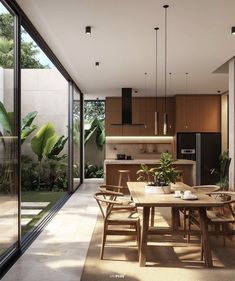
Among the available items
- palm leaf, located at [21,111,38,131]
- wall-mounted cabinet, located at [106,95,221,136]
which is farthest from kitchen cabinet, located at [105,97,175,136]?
palm leaf, located at [21,111,38,131]

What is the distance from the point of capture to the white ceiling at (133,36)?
15.3ft

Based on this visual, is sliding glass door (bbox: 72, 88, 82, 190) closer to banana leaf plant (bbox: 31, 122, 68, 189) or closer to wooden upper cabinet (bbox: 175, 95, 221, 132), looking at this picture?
banana leaf plant (bbox: 31, 122, 68, 189)

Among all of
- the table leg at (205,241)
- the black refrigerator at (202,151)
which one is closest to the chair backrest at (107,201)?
the table leg at (205,241)

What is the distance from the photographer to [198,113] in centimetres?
1209

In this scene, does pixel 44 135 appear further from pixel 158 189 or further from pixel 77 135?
pixel 158 189

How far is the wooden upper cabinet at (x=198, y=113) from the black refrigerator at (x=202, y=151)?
0.94ft

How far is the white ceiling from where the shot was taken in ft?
15.3

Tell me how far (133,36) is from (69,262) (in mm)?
3512

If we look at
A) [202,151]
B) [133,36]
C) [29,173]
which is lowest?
[29,173]

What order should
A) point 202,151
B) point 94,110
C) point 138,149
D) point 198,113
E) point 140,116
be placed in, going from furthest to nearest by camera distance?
point 94,110
point 138,149
point 140,116
point 198,113
point 202,151

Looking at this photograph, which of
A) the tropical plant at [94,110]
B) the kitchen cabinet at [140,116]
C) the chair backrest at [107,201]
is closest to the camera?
the chair backrest at [107,201]

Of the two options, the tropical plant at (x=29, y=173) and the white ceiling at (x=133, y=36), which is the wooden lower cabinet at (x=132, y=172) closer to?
the tropical plant at (x=29, y=173)

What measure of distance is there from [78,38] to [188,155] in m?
6.79

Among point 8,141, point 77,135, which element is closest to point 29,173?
point 77,135
